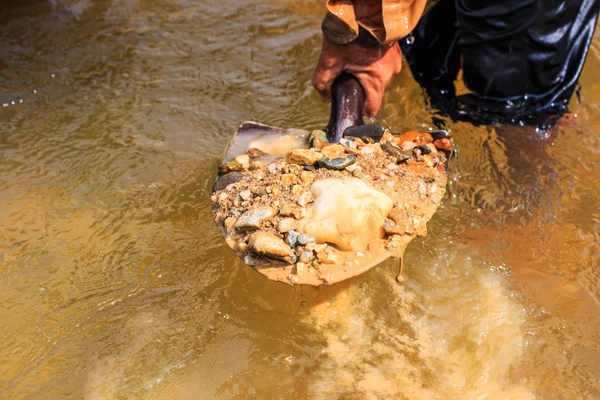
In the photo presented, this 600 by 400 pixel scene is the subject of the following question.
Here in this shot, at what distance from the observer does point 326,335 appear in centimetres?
176

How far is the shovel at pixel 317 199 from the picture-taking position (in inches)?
52.9

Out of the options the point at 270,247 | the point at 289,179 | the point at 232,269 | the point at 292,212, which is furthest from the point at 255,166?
the point at 232,269

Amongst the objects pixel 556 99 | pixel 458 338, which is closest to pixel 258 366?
pixel 458 338

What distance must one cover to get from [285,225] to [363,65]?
27.4 inches

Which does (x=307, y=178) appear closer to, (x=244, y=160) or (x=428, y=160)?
(x=244, y=160)

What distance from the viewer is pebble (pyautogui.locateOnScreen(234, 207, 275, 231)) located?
4.55ft

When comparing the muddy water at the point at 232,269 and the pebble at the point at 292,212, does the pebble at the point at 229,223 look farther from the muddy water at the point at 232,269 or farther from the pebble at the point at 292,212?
the muddy water at the point at 232,269

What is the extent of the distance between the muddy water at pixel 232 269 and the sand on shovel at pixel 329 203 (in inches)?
17.7

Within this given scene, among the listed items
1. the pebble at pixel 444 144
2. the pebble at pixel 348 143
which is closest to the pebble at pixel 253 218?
the pebble at pixel 348 143

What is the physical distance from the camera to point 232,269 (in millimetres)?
1912

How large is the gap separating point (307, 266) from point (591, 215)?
4.46 ft

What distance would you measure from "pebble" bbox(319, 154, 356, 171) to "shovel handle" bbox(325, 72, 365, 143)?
9.0 inches

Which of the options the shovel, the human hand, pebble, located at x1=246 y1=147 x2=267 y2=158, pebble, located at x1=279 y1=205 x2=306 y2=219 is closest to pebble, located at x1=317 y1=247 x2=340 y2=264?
the shovel

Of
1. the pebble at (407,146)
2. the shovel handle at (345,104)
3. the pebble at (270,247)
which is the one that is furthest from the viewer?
the shovel handle at (345,104)
